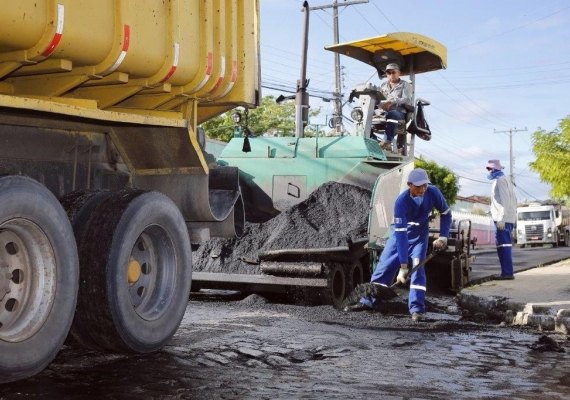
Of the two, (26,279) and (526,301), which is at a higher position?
(26,279)

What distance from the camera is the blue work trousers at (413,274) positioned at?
7.95 m

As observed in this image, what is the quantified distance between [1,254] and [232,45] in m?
2.42

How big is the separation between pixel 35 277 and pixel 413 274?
185 inches

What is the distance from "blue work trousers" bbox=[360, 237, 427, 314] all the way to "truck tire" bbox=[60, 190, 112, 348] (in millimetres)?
3906

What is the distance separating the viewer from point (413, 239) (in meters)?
8.30

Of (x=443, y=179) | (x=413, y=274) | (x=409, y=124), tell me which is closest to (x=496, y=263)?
(x=409, y=124)

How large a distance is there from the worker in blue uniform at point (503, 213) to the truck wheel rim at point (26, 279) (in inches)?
322

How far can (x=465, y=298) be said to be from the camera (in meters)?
8.89

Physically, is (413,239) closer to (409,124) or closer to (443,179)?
(409,124)

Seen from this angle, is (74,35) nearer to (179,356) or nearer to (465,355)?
(179,356)

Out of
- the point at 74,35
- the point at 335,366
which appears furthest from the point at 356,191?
the point at 74,35

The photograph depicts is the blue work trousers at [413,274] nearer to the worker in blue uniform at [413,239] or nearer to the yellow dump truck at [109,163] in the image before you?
the worker in blue uniform at [413,239]

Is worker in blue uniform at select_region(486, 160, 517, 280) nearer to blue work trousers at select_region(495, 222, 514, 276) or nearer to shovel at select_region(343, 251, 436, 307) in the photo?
blue work trousers at select_region(495, 222, 514, 276)

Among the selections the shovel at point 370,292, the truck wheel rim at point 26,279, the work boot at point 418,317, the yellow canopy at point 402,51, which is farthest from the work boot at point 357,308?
the truck wheel rim at point 26,279
